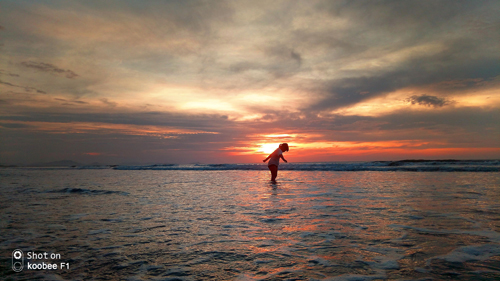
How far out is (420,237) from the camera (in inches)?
187

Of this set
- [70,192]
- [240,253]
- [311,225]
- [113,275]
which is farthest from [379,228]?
[70,192]

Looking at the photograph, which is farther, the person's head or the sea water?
the person's head

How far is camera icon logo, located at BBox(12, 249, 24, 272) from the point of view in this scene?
3.57 meters

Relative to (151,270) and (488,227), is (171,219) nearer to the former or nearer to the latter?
(151,270)

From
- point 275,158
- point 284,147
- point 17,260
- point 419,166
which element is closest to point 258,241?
point 17,260

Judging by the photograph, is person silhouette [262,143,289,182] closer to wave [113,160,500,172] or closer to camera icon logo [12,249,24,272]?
camera icon logo [12,249,24,272]

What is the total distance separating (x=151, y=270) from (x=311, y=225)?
3.51 m

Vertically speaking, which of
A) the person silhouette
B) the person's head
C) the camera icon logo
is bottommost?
the camera icon logo

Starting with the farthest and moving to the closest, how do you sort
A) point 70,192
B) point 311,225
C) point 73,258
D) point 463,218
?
point 70,192
point 463,218
point 311,225
point 73,258

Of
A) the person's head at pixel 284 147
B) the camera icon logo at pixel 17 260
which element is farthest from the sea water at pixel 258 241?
the person's head at pixel 284 147

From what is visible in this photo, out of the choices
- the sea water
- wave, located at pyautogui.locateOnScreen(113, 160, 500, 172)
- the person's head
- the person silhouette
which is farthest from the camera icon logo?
wave, located at pyautogui.locateOnScreen(113, 160, 500, 172)

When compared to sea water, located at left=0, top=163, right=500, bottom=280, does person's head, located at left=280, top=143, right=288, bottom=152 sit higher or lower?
Result: higher

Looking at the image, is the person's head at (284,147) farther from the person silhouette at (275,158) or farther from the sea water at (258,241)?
the sea water at (258,241)

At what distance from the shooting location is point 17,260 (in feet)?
12.7
